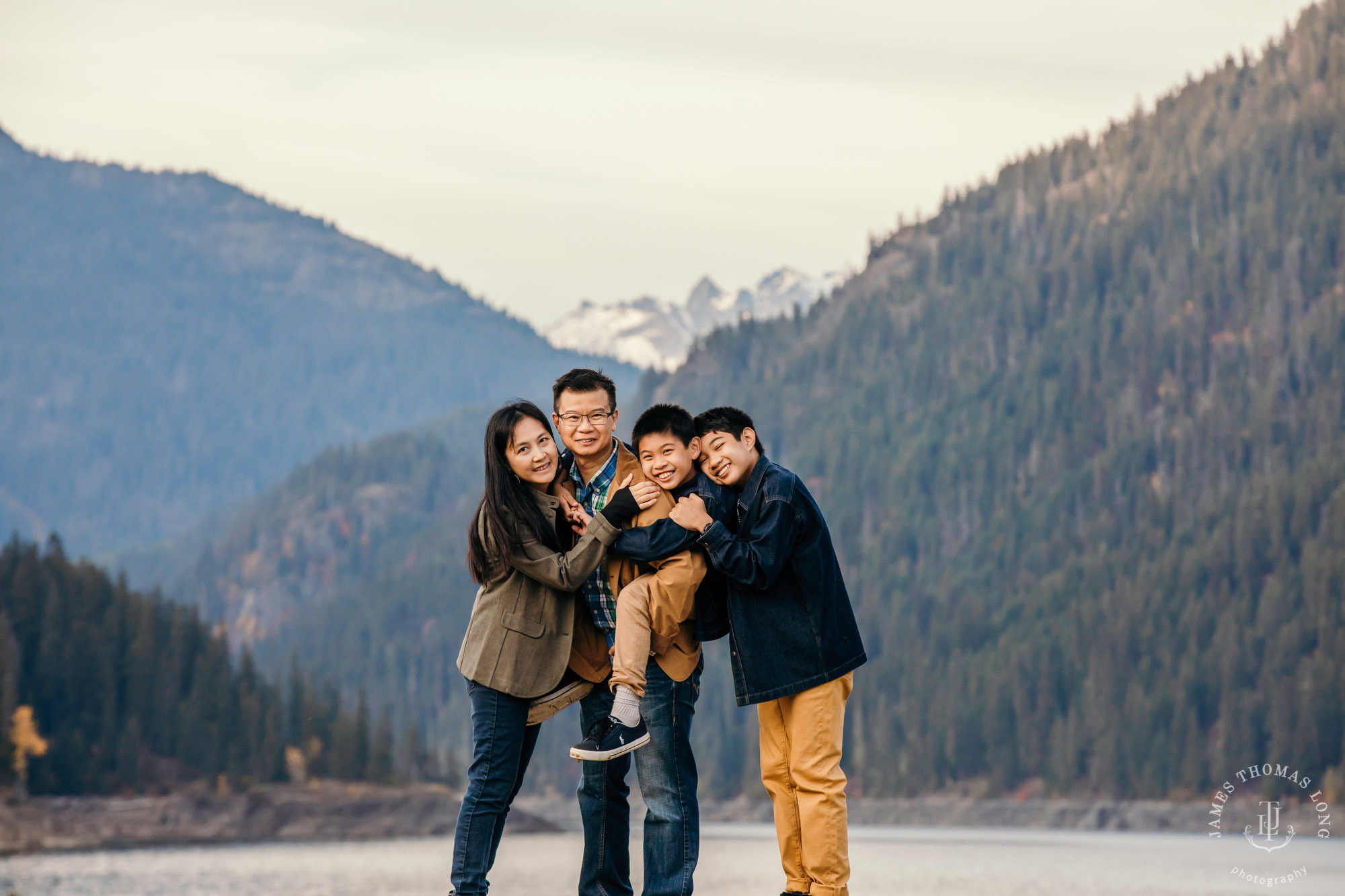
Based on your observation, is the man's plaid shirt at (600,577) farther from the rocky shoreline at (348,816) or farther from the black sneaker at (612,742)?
the rocky shoreline at (348,816)

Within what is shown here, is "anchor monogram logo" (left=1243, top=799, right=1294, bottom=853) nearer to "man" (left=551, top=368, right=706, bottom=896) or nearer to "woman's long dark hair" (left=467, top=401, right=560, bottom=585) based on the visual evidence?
"man" (left=551, top=368, right=706, bottom=896)

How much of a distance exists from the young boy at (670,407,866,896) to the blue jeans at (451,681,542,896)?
1592mm

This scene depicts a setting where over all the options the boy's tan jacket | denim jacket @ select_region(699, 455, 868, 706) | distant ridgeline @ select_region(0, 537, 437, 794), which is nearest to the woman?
the boy's tan jacket

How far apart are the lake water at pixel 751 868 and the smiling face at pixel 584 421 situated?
60570 millimetres

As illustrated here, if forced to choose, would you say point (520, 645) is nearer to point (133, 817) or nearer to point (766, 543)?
point (766, 543)

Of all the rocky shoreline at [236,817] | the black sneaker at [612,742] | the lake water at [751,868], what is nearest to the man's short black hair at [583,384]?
the black sneaker at [612,742]

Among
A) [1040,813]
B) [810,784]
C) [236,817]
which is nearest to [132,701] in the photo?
[236,817]

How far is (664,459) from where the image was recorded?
11703mm

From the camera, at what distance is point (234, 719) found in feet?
509

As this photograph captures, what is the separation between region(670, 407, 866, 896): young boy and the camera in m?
11.5

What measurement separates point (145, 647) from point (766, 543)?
490 ft

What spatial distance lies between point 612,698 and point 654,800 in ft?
2.57

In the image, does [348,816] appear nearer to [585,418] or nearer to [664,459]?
[585,418]

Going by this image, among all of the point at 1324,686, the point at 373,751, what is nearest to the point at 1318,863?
the point at 1324,686
